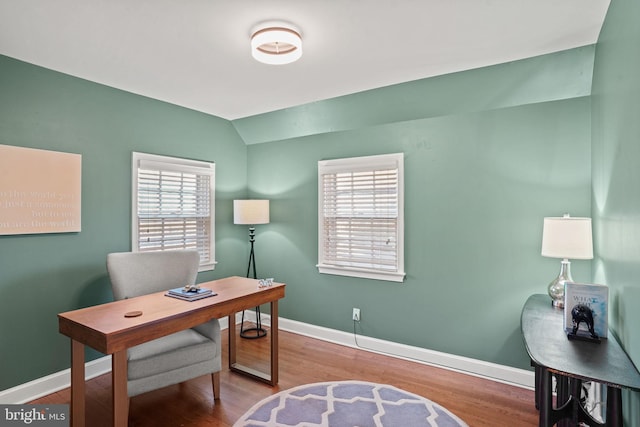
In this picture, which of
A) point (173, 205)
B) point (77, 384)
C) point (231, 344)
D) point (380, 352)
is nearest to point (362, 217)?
point (380, 352)

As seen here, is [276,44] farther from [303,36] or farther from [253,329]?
[253,329]

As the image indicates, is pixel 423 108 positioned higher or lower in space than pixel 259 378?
higher

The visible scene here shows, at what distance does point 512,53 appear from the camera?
239cm

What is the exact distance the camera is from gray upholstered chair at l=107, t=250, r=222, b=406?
7.36 ft

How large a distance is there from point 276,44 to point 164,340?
2.21 m

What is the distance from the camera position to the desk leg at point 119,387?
1.85 meters

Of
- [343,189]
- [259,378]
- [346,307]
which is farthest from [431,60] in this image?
[259,378]

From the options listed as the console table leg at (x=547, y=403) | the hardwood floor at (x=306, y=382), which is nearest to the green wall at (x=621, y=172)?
the console table leg at (x=547, y=403)

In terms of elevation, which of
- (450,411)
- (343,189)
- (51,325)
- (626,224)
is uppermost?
(343,189)

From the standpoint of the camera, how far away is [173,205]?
11.9 ft

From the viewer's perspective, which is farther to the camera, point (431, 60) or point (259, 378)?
point (259, 378)

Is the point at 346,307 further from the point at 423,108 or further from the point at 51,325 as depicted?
the point at 51,325

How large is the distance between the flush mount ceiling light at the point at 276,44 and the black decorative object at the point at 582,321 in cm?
218

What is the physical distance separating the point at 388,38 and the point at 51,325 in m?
3.29
